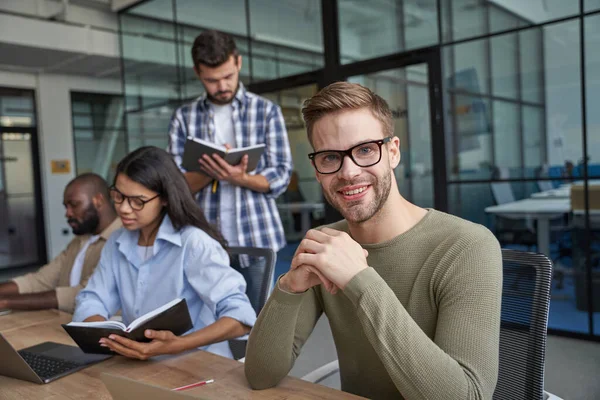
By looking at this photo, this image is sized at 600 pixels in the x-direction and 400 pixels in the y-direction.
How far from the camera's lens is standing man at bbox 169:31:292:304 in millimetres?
2441

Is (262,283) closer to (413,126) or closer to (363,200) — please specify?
(363,200)

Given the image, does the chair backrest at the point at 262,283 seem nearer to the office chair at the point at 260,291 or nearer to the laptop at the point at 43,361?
the office chair at the point at 260,291

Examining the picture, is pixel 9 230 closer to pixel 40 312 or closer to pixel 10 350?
pixel 40 312

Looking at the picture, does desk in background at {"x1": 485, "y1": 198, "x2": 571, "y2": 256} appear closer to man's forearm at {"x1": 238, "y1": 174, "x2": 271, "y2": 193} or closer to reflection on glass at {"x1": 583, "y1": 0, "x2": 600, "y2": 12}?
reflection on glass at {"x1": 583, "y1": 0, "x2": 600, "y2": 12}

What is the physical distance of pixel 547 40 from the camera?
3.75m

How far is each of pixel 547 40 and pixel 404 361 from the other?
3.53 metres

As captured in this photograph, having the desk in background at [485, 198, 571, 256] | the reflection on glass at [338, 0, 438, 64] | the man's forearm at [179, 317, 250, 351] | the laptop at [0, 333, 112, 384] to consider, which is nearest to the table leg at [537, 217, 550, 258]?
the desk in background at [485, 198, 571, 256]

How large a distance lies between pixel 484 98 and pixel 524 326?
3.22 metres

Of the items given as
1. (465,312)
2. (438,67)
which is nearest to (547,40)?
(438,67)

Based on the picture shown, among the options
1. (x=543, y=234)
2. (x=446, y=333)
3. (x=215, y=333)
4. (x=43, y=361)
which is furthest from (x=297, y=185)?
(x=446, y=333)

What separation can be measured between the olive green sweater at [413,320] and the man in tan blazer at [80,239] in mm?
1549

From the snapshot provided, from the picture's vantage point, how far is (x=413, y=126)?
4465mm

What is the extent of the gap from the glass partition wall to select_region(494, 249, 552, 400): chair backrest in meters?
2.86

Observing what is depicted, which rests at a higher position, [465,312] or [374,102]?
[374,102]
